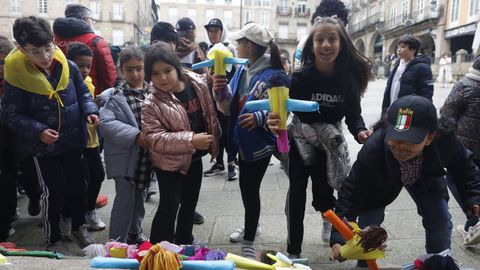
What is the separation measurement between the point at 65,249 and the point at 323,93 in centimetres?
230

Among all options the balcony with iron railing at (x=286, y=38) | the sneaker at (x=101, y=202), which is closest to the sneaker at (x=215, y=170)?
the sneaker at (x=101, y=202)

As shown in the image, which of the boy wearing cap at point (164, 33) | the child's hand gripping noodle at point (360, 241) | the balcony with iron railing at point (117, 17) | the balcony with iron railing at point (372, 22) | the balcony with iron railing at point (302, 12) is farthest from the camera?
the balcony with iron railing at point (302, 12)

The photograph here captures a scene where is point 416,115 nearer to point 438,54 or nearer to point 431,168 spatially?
point 431,168

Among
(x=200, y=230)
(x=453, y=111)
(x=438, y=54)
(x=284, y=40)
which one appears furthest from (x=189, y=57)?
(x=284, y=40)

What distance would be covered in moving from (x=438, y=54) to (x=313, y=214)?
28852mm

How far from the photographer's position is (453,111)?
125 inches

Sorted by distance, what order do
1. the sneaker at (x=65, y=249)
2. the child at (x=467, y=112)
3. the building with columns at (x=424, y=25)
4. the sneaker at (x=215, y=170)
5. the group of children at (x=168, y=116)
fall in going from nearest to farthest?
1. the group of children at (x=168, y=116)
2. the sneaker at (x=65, y=249)
3. the child at (x=467, y=112)
4. the sneaker at (x=215, y=170)
5. the building with columns at (x=424, y=25)

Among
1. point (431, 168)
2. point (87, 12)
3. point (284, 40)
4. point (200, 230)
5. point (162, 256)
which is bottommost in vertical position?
point (200, 230)

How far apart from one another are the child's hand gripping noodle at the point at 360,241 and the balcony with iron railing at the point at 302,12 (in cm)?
5612

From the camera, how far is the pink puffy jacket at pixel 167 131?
2.42 metres

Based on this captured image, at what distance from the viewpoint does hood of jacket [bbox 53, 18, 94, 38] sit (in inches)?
146

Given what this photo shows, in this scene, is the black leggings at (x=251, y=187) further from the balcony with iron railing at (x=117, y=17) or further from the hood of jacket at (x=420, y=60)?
the balcony with iron railing at (x=117, y=17)

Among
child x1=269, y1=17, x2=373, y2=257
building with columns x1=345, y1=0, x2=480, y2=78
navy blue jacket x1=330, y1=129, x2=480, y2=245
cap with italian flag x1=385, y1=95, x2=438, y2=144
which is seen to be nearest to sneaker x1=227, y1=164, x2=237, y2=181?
child x1=269, y1=17, x2=373, y2=257

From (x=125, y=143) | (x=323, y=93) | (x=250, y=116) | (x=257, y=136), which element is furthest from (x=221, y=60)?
(x=125, y=143)
